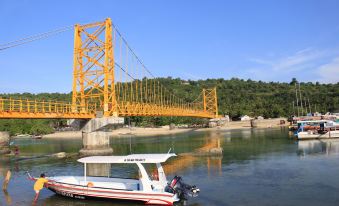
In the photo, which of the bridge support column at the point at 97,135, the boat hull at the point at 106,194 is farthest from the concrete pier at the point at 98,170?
the bridge support column at the point at 97,135

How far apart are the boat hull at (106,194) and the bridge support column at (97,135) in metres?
21.4

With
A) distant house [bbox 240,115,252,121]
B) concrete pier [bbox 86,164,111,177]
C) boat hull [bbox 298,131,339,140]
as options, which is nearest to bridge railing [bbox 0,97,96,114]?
concrete pier [bbox 86,164,111,177]

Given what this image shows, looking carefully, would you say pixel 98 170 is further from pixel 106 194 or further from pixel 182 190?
pixel 182 190

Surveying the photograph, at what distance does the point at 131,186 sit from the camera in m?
21.8

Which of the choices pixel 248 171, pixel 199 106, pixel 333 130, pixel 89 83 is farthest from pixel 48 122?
pixel 248 171

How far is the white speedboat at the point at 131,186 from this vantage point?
66.0 ft

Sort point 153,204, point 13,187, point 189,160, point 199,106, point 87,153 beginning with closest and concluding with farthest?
1. point 153,204
2. point 13,187
3. point 189,160
4. point 87,153
5. point 199,106

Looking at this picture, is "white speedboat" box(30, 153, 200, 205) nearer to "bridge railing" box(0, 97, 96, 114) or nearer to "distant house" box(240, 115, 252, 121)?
"bridge railing" box(0, 97, 96, 114)

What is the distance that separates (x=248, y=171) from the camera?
98.7 ft

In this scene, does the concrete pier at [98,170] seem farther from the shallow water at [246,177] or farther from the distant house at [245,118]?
the distant house at [245,118]

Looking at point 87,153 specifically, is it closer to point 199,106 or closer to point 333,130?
point 333,130

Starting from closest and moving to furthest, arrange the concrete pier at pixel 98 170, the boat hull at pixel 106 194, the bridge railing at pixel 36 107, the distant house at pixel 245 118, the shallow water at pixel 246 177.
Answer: the boat hull at pixel 106 194, the shallow water at pixel 246 177, the concrete pier at pixel 98 170, the bridge railing at pixel 36 107, the distant house at pixel 245 118

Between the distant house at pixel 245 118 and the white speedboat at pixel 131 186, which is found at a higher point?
the distant house at pixel 245 118

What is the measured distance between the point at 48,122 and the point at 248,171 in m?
123
